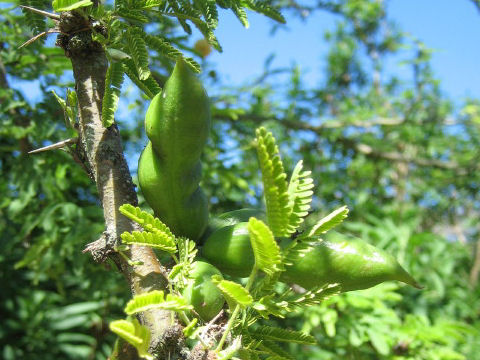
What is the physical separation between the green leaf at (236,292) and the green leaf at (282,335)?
214mm

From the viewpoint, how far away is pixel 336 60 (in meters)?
6.82

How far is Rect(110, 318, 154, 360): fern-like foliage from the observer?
860 mm

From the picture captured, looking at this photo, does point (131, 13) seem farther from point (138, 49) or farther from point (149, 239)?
point (149, 239)

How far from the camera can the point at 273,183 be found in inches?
34.2

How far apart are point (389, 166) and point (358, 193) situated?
2.68 feet

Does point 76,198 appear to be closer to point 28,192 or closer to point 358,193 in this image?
Result: point 28,192

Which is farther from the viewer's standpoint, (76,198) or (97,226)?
(76,198)

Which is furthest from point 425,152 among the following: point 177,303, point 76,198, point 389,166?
point 177,303

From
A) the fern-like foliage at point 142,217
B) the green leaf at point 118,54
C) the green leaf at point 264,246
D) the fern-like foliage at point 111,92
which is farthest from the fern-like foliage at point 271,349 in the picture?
the green leaf at point 118,54

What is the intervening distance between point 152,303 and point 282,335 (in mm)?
376

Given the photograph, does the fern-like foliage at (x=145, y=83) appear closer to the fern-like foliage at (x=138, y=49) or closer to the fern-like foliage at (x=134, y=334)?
the fern-like foliage at (x=138, y=49)

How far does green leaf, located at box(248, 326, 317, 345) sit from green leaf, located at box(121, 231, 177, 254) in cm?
30

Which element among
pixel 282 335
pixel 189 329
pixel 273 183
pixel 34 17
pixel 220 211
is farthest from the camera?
pixel 220 211

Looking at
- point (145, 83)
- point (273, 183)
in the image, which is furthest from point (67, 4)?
point (273, 183)
